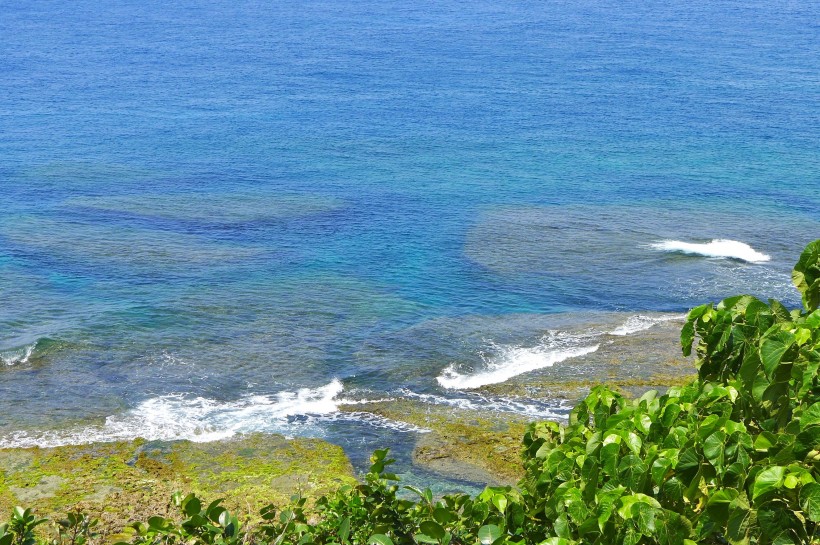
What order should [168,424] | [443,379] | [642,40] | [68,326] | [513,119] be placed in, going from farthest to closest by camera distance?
[642,40], [513,119], [68,326], [443,379], [168,424]

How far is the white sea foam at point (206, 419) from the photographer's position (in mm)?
33969

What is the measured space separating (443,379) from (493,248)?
20.0m

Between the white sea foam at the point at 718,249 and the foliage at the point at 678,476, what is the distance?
43.8m

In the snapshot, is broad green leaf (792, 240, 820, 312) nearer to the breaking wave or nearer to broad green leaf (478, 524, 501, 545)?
broad green leaf (478, 524, 501, 545)

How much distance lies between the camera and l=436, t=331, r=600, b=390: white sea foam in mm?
39188

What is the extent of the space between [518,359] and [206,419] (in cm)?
1357

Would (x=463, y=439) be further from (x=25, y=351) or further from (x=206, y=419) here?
(x=25, y=351)

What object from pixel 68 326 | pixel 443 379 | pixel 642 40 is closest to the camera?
pixel 443 379

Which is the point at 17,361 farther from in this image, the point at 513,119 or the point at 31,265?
the point at 513,119

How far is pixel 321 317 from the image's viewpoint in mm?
46781

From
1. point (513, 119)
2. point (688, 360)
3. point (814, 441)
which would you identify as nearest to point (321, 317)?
point (688, 360)

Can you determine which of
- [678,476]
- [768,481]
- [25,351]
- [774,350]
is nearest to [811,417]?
[774,350]

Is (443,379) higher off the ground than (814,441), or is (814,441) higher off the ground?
(814,441)

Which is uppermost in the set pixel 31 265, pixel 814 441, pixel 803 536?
pixel 814 441
